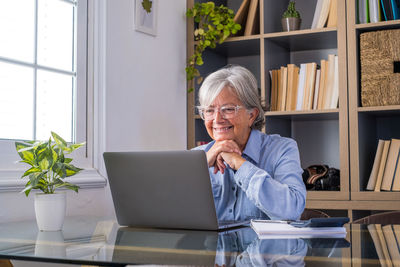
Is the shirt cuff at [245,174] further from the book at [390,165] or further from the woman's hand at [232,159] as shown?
the book at [390,165]

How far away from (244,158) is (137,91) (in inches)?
36.7

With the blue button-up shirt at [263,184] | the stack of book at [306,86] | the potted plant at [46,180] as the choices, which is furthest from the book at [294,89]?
the potted plant at [46,180]

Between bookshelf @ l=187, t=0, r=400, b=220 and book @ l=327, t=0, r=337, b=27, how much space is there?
44mm

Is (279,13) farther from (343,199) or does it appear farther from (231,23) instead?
(343,199)

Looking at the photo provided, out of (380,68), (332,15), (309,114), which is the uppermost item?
(332,15)

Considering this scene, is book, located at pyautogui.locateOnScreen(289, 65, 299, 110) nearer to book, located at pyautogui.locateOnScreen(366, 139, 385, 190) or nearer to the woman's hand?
book, located at pyautogui.locateOnScreen(366, 139, 385, 190)

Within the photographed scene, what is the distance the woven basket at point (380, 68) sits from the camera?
287 centimetres

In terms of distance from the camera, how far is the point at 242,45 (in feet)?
11.1

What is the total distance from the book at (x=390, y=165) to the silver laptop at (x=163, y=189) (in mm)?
1499

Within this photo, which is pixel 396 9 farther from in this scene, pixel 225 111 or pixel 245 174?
pixel 245 174

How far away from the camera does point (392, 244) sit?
131 cm

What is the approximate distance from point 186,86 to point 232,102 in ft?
3.72

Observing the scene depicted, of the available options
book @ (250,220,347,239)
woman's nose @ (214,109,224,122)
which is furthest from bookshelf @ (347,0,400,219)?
book @ (250,220,347,239)

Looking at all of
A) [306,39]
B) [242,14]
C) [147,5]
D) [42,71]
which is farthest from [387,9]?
[42,71]
